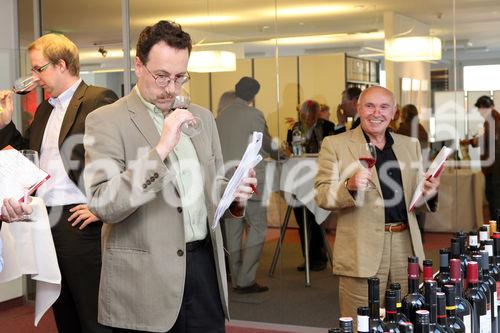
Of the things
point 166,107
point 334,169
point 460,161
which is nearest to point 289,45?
point 460,161

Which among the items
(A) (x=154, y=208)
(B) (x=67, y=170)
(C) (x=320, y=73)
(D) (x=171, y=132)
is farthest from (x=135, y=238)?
(C) (x=320, y=73)

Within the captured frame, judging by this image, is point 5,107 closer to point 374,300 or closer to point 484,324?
point 374,300

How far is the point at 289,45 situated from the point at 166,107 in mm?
3012

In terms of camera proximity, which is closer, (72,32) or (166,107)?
(166,107)

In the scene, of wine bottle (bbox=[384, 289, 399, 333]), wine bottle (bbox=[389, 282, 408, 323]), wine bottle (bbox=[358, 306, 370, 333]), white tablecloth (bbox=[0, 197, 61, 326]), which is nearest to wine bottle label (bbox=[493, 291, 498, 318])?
wine bottle (bbox=[389, 282, 408, 323])

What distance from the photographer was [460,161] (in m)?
4.97

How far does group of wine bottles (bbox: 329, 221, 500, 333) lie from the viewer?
1.95 m

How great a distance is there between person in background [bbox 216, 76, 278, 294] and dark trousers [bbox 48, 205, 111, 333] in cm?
199

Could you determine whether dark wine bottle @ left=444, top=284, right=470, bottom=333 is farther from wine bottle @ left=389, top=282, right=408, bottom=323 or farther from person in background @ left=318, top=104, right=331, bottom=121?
person in background @ left=318, top=104, right=331, bottom=121

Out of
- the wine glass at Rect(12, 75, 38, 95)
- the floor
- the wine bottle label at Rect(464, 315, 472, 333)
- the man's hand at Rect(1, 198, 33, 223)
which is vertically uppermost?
the wine glass at Rect(12, 75, 38, 95)

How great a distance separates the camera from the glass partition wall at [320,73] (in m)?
4.94

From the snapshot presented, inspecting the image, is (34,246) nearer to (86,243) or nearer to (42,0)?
(86,243)

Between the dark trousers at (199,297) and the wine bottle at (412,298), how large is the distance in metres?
0.68

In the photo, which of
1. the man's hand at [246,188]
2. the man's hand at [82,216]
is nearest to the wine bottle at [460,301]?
the man's hand at [246,188]
